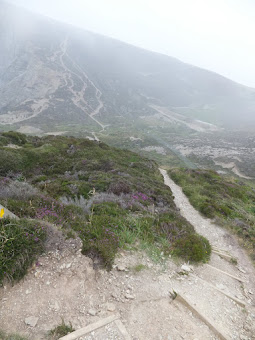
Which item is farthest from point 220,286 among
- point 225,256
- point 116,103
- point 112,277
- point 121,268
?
point 116,103

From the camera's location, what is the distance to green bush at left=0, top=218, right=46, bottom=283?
12.6 feet

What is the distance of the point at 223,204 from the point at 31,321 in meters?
12.6

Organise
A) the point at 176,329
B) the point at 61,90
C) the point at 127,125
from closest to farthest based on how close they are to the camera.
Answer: the point at 176,329
the point at 127,125
the point at 61,90

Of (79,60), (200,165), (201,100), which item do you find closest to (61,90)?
(79,60)

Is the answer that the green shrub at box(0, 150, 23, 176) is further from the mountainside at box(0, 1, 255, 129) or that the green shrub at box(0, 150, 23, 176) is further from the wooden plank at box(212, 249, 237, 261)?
the mountainside at box(0, 1, 255, 129)

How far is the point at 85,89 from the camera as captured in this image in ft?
433

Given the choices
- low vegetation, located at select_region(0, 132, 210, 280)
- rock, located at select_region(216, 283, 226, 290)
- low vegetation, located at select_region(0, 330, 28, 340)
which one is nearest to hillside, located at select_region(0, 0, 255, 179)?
low vegetation, located at select_region(0, 132, 210, 280)

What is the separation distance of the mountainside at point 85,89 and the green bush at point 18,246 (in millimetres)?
82891

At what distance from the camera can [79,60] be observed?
16712 centimetres

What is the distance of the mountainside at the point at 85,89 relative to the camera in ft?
337

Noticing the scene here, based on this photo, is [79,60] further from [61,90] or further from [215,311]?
[215,311]

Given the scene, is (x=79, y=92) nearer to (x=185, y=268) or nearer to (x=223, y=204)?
(x=223, y=204)

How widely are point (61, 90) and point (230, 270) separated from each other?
131 m

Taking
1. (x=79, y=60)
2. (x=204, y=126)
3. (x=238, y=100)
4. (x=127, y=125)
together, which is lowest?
(x=127, y=125)
